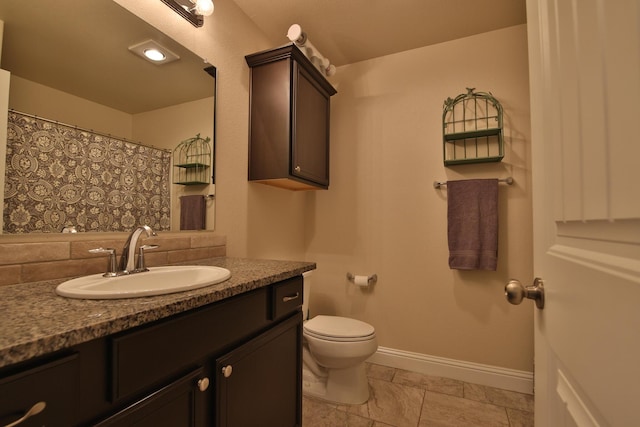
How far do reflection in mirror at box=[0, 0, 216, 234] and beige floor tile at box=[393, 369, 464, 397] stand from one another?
1809 millimetres

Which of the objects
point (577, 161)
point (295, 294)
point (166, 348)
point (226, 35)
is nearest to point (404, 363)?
point (295, 294)

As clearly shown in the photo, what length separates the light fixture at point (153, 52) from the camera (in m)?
1.27

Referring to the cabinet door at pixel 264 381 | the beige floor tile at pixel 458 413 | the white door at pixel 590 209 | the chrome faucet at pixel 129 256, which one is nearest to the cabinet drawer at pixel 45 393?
the cabinet door at pixel 264 381

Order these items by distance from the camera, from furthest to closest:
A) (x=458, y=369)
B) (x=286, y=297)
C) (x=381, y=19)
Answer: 1. (x=458, y=369)
2. (x=381, y=19)
3. (x=286, y=297)

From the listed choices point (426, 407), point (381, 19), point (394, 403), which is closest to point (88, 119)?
point (381, 19)

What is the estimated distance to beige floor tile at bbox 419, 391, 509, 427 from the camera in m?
1.59

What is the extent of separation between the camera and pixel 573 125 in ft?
1.41

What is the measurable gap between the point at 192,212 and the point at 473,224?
5.72ft

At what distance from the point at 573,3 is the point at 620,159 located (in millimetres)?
270

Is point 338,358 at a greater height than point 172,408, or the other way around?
point 172,408

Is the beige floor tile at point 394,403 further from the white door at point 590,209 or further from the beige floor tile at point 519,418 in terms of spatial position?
the white door at point 590,209

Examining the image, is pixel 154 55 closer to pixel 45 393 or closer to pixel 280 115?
pixel 280 115

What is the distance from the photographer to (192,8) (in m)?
1.45

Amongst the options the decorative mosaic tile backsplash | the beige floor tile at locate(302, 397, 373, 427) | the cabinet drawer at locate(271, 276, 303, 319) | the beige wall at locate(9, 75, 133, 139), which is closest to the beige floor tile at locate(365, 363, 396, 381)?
the beige floor tile at locate(302, 397, 373, 427)
